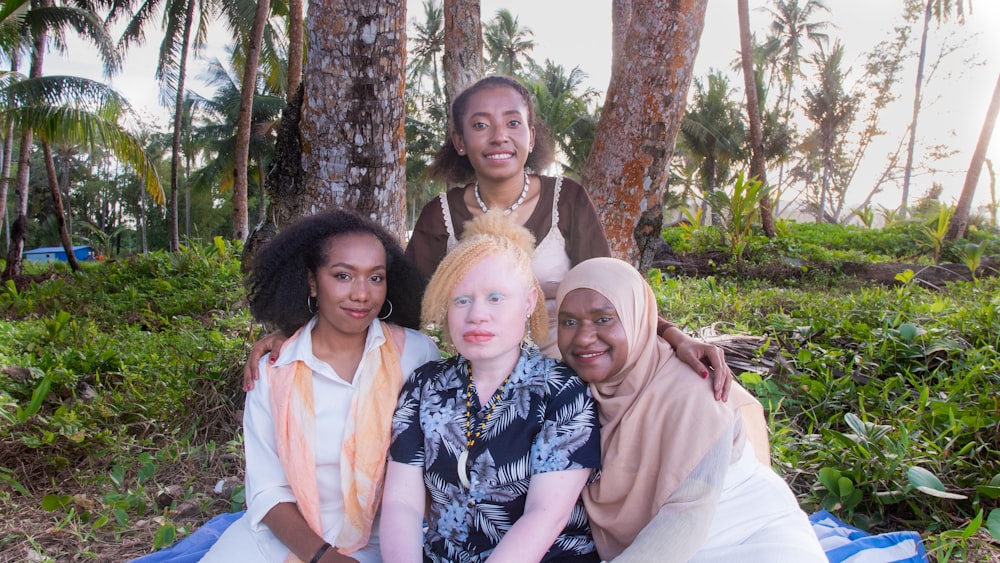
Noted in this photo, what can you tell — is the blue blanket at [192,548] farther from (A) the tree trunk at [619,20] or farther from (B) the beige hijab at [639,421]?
(A) the tree trunk at [619,20]

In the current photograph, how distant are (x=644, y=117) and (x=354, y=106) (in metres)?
1.95

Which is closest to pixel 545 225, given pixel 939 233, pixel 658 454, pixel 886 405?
pixel 658 454

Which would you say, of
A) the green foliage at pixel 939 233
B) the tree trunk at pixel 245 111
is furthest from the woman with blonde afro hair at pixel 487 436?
the green foliage at pixel 939 233

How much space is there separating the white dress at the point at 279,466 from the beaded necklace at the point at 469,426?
0.41 meters

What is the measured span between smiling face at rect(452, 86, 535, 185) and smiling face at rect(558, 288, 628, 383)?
0.81 meters

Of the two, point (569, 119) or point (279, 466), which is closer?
point (279, 466)

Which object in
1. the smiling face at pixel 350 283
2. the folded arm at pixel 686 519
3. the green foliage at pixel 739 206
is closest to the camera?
the folded arm at pixel 686 519

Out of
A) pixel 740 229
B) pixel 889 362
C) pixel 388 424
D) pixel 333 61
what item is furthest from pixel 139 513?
pixel 740 229

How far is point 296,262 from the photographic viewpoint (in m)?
2.35

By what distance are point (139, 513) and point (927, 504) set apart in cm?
349

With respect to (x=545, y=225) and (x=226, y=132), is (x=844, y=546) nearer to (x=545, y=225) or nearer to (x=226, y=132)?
(x=545, y=225)

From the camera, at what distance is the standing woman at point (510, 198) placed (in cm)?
267

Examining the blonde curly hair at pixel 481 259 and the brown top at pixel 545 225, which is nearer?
the blonde curly hair at pixel 481 259

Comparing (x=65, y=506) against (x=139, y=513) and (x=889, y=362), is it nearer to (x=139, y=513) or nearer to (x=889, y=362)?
(x=139, y=513)
